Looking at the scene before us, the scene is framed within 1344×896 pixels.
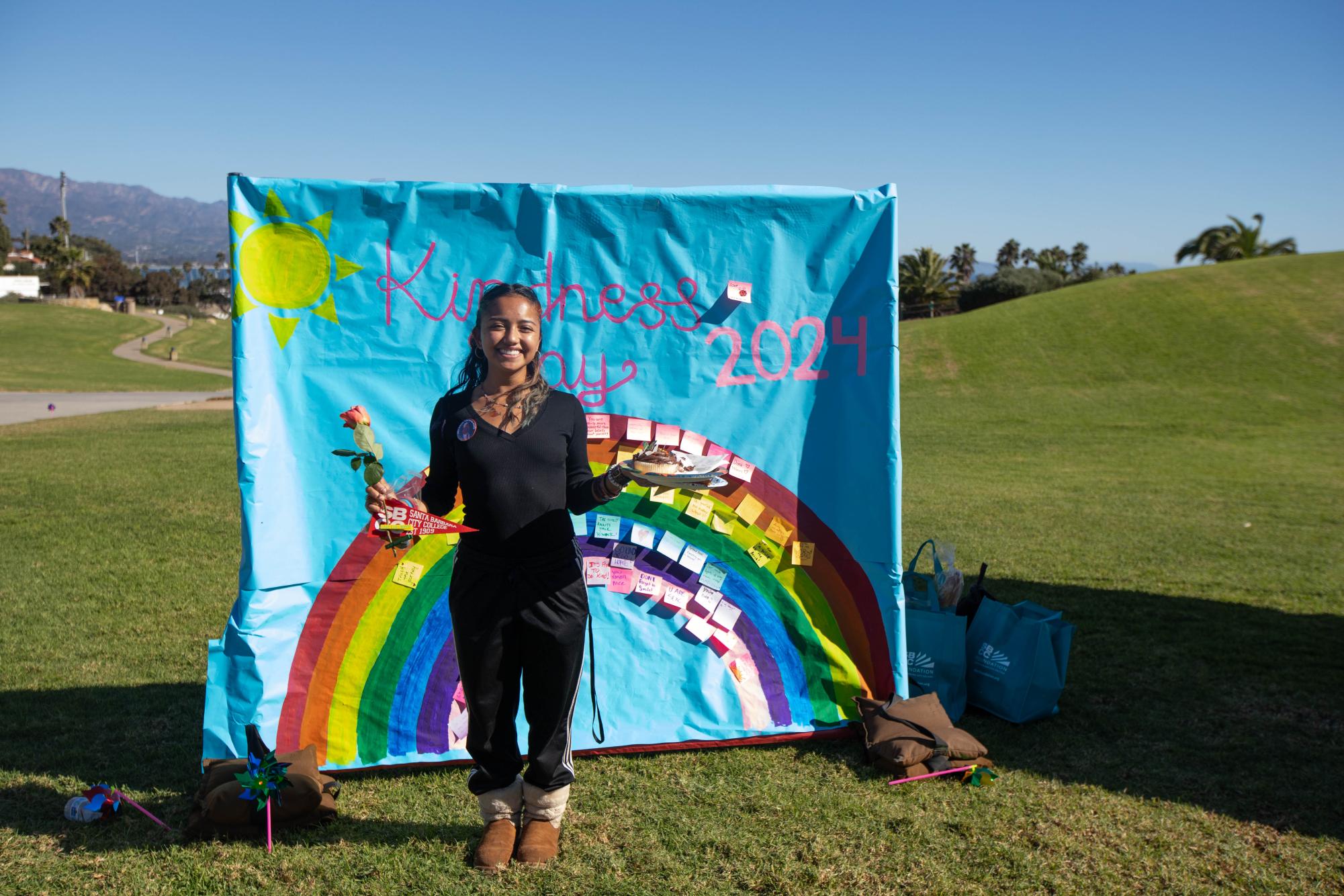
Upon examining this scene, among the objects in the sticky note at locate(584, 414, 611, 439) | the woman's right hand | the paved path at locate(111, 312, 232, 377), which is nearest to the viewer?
the woman's right hand

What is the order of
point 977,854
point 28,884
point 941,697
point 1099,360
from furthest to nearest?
1. point 1099,360
2. point 941,697
3. point 977,854
4. point 28,884

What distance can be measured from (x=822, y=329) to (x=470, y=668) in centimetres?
227

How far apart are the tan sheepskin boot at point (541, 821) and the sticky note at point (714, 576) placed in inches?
49.4

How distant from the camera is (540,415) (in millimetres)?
3234

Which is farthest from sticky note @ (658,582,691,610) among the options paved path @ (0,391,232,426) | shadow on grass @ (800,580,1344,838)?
paved path @ (0,391,232,426)

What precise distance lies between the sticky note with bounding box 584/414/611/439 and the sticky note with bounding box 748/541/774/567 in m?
0.87

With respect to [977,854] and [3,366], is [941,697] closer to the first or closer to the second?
[977,854]

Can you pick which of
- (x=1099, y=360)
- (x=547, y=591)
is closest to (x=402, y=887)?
(x=547, y=591)

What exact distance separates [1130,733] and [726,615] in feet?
6.84

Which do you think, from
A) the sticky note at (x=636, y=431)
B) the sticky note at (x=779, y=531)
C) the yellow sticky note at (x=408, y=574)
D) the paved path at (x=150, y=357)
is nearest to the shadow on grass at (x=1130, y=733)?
the yellow sticky note at (x=408, y=574)

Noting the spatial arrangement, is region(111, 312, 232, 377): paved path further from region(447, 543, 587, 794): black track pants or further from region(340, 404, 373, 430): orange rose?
region(447, 543, 587, 794): black track pants

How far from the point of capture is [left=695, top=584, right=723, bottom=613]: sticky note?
14.4ft

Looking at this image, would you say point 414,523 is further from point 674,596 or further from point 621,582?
point 674,596

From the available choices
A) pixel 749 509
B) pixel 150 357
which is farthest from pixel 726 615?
pixel 150 357
